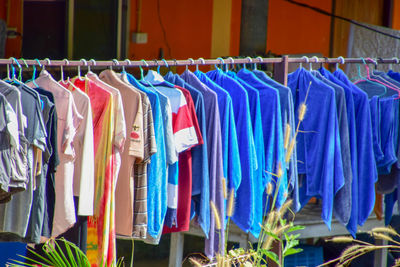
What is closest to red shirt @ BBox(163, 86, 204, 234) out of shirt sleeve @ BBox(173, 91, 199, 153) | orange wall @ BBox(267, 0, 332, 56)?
shirt sleeve @ BBox(173, 91, 199, 153)

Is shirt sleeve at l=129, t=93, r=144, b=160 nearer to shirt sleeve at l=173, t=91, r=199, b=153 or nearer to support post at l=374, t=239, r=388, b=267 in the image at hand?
shirt sleeve at l=173, t=91, r=199, b=153

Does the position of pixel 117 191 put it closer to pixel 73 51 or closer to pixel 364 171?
pixel 364 171

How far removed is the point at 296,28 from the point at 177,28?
1.33 m

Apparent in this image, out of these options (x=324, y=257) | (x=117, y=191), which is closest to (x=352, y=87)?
(x=117, y=191)

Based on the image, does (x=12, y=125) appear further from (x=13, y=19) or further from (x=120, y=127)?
(x=13, y=19)

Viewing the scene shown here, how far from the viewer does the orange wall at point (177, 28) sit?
6926 millimetres

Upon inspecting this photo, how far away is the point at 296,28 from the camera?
7.33m

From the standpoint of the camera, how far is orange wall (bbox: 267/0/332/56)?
721 centimetres

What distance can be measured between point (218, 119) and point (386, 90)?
3.48ft

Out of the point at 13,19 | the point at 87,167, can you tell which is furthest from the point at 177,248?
the point at 13,19

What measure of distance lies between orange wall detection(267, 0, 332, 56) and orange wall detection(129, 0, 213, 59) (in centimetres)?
71

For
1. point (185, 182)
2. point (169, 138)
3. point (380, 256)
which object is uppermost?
point (169, 138)

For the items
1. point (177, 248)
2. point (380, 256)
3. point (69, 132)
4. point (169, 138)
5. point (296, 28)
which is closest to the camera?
point (69, 132)

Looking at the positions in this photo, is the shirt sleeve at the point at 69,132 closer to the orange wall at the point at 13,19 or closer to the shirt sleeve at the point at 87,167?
the shirt sleeve at the point at 87,167
